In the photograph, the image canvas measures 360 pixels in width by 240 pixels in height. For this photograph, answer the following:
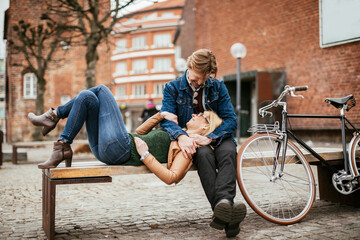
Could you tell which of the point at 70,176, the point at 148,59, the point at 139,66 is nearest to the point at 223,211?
the point at 70,176

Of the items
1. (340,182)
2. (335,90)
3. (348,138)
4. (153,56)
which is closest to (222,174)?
(340,182)

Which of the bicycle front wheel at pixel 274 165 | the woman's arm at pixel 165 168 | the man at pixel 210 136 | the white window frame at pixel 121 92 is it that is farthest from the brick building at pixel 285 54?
the white window frame at pixel 121 92

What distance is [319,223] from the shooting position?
12.7 ft

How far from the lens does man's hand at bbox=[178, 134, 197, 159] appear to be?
11.9ft

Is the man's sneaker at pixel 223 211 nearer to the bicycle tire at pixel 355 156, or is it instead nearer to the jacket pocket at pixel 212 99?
the jacket pocket at pixel 212 99

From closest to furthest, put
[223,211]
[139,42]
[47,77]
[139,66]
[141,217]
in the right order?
[223,211]
[141,217]
[47,77]
[139,66]
[139,42]

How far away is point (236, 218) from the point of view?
3295mm

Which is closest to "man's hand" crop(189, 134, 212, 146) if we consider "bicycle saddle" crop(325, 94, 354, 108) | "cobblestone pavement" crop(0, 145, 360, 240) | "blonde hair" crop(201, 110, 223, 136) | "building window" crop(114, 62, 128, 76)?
"blonde hair" crop(201, 110, 223, 136)

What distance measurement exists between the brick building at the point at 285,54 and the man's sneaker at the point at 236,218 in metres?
8.21

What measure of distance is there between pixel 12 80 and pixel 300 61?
20.6 metres

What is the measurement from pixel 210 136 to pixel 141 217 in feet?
4.36

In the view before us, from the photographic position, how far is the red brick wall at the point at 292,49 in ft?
43.0

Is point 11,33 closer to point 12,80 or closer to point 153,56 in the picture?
point 12,80

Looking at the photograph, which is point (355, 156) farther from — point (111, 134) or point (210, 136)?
point (111, 134)
